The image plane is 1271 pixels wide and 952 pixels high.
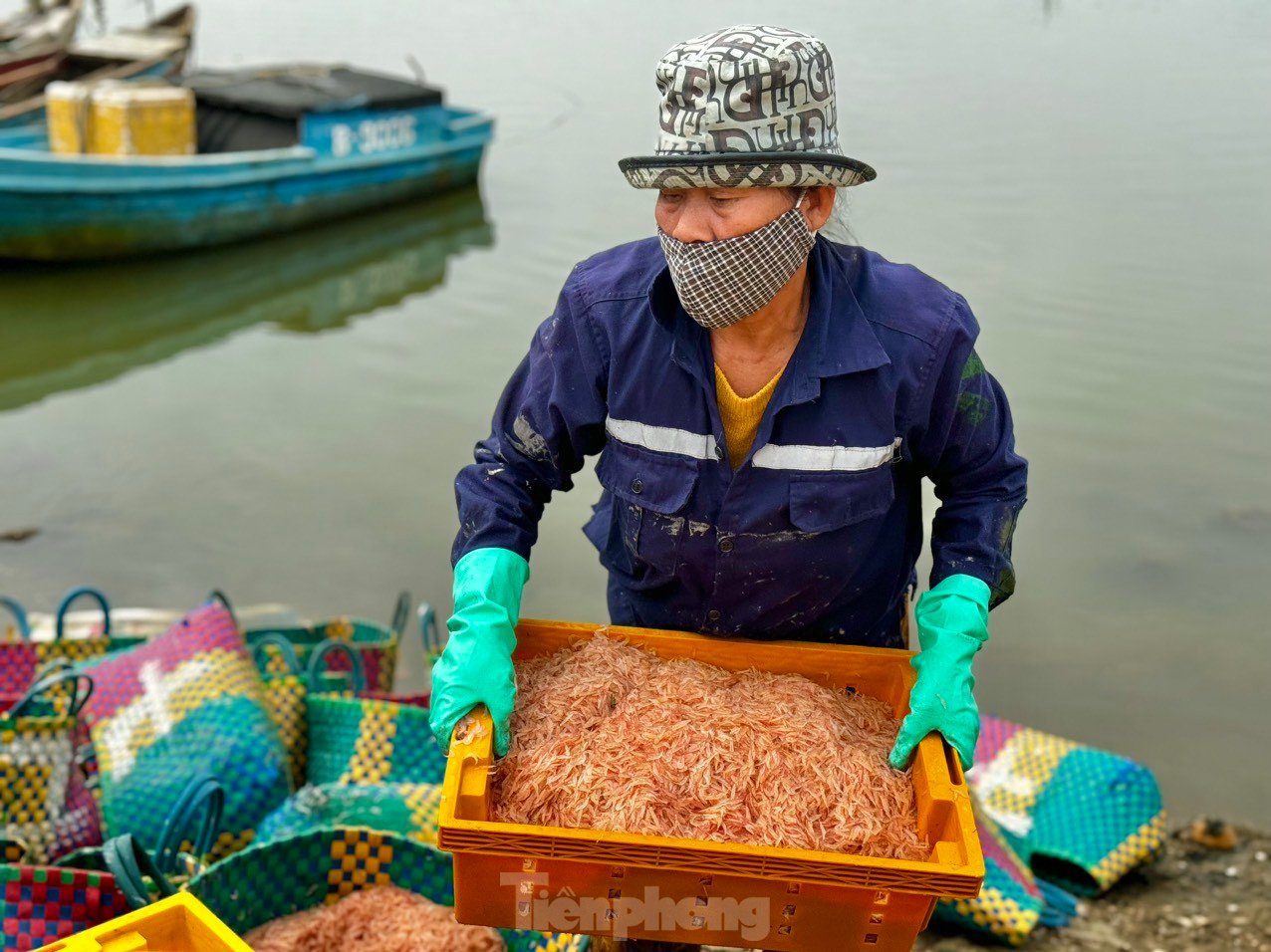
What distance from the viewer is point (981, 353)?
8977mm

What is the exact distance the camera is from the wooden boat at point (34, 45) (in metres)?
13.5

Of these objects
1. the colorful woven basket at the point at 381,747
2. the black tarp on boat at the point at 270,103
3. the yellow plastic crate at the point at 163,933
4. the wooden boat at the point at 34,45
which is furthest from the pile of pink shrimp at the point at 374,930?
the wooden boat at the point at 34,45

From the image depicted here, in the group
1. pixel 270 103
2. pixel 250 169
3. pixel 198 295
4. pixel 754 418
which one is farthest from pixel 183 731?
pixel 270 103

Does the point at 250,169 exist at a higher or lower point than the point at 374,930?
higher

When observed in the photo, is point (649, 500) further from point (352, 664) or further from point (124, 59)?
point (124, 59)

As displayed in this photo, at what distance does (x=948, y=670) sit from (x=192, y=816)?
1943 millimetres

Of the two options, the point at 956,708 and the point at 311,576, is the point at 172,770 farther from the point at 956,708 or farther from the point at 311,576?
the point at 311,576

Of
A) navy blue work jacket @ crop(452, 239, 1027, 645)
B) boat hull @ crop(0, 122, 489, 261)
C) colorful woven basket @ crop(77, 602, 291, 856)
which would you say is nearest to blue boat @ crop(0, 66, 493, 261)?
boat hull @ crop(0, 122, 489, 261)

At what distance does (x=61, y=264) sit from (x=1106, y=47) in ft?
43.9

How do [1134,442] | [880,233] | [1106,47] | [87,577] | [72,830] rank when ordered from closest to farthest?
[72,830] < [87,577] < [1134,442] < [880,233] < [1106,47]

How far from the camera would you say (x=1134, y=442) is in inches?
304

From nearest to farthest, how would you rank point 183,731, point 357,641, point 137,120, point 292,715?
point 183,731 < point 292,715 < point 357,641 < point 137,120

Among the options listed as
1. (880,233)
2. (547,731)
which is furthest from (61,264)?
(547,731)

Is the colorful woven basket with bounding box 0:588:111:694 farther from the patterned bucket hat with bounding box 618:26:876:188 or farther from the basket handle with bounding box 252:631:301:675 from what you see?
the patterned bucket hat with bounding box 618:26:876:188
